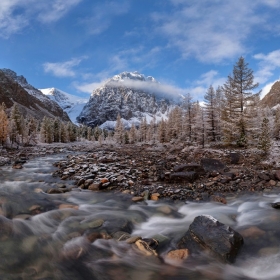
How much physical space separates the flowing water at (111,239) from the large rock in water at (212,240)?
0.19 m

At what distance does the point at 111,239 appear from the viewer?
5516 mm

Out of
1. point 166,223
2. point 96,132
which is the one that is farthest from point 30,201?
point 96,132

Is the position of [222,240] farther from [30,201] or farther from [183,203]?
[30,201]

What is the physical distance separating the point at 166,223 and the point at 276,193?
18.1 ft

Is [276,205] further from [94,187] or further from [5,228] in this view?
[5,228]

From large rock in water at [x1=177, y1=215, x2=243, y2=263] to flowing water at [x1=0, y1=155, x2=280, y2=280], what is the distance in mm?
191

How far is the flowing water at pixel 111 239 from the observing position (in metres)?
4.43

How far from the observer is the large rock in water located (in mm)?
4770

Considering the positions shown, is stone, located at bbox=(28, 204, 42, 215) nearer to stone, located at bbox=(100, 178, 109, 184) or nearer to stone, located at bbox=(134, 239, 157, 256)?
stone, located at bbox=(100, 178, 109, 184)

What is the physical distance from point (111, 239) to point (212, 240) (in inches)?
104

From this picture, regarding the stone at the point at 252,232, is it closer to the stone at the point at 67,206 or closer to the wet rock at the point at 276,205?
the wet rock at the point at 276,205

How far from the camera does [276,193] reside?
8.82 m

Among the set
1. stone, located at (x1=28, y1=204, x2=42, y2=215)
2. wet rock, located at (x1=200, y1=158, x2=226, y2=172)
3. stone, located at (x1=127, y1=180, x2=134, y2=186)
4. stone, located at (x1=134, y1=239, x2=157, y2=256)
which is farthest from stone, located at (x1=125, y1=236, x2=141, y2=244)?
wet rock, located at (x1=200, y1=158, x2=226, y2=172)

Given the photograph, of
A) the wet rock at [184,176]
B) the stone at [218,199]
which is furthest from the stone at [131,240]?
the wet rock at [184,176]
